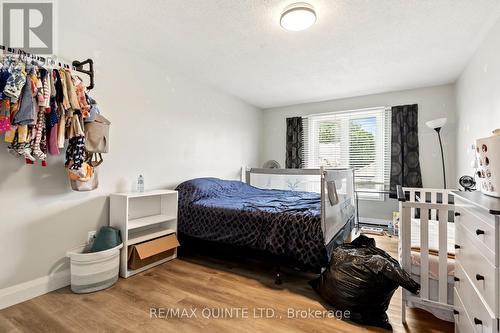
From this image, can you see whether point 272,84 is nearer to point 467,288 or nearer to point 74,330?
point 467,288

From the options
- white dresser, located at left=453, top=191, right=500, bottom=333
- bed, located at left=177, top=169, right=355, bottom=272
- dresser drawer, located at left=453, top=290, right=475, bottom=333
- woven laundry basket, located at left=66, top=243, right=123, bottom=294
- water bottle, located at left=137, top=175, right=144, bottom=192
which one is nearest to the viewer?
white dresser, located at left=453, top=191, right=500, bottom=333

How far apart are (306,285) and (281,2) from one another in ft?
7.61

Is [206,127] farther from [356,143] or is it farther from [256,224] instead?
[356,143]

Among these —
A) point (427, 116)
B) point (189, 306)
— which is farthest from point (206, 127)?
point (427, 116)

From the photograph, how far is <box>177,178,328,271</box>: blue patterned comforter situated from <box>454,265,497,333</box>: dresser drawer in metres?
0.86

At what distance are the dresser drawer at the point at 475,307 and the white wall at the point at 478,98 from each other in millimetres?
1575

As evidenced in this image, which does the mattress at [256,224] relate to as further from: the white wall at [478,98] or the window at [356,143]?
the window at [356,143]

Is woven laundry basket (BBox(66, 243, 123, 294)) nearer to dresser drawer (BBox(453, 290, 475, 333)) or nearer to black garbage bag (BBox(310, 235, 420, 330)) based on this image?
black garbage bag (BBox(310, 235, 420, 330))

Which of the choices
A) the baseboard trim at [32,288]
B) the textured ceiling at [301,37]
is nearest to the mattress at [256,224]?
the baseboard trim at [32,288]

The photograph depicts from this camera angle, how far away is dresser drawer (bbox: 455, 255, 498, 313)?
0.90m

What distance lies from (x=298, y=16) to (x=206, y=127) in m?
2.16

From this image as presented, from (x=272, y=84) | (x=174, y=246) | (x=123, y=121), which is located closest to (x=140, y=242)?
(x=174, y=246)

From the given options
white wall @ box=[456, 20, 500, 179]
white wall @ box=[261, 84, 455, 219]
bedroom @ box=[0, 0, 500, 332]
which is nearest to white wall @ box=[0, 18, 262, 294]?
bedroom @ box=[0, 0, 500, 332]

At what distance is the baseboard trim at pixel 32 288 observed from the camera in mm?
1728
